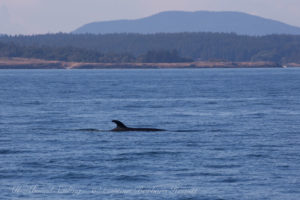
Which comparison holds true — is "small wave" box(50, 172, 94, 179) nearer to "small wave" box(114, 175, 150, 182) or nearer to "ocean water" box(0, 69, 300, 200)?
"ocean water" box(0, 69, 300, 200)

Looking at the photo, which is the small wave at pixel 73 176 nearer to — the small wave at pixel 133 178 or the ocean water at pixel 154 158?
the ocean water at pixel 154 158

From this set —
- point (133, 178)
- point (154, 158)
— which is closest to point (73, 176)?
point (133, 178)

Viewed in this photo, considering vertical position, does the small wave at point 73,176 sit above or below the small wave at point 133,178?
above

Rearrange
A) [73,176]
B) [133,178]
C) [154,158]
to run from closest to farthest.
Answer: [133,178] → [73,176] → [154,158]

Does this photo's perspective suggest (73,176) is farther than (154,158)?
No

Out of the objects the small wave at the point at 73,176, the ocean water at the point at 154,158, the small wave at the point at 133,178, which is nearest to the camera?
the ocean water at the point at 154,158

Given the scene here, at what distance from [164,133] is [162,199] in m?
14.7

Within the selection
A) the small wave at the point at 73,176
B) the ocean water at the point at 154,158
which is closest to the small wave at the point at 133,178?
the ocean water at the point at 154,158

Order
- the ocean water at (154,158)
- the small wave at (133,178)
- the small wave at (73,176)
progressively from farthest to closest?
the small wave at (73,176), the small wave at (133,178), the ocean water at (154,158)

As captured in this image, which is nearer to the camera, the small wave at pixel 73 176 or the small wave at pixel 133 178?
the small wave at pixel 133 178

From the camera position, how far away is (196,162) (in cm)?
2484

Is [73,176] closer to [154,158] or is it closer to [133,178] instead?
[133,178]

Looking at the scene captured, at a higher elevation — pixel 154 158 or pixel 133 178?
pixel 133 178

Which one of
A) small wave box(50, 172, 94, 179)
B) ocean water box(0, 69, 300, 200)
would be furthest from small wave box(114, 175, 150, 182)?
small wave box(50, 172, 94, 179)
